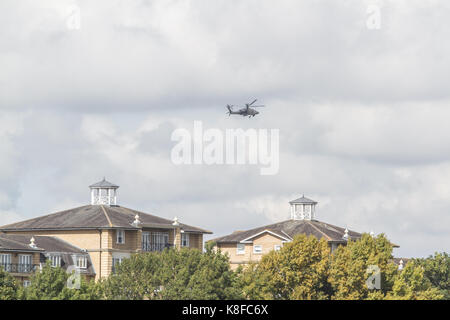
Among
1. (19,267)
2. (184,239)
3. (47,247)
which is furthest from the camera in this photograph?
(184,239)

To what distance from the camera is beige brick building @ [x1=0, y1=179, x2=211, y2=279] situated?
473 feet

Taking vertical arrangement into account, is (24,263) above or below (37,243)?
below

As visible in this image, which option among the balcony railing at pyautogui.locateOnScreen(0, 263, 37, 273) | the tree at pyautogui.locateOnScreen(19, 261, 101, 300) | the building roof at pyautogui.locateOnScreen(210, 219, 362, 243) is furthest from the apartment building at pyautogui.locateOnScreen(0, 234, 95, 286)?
the building roof at pyautogui.locateOnScreen(210, 219, 362, 243)

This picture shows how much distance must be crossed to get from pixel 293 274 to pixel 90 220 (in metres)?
29.5

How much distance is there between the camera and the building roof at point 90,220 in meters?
146

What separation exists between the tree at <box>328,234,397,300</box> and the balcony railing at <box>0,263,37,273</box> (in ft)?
108

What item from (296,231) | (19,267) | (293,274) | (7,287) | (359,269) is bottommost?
(7,287)

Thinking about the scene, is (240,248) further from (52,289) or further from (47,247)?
(52,289)

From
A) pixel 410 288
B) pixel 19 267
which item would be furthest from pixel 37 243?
pixel 410 288

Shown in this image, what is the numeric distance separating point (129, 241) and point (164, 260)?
1997 cm

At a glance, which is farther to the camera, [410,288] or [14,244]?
[410,288]

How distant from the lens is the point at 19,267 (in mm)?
131375
